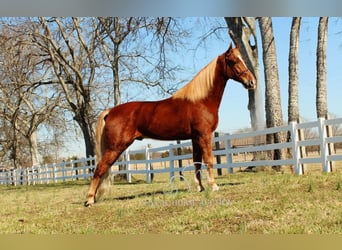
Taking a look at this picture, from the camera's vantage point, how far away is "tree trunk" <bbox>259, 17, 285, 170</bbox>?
3.37m

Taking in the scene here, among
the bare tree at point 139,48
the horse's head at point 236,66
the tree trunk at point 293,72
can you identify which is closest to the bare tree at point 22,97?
the bare tree at point 139,48

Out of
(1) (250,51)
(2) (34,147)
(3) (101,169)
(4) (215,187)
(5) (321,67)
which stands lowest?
(4) (215,187)

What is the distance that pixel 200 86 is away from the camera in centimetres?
332

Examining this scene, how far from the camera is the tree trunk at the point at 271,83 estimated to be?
11.1 ft

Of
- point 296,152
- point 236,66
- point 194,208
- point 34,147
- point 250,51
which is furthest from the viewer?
point 34,147

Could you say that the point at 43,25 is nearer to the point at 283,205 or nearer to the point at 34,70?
the point at 34,70

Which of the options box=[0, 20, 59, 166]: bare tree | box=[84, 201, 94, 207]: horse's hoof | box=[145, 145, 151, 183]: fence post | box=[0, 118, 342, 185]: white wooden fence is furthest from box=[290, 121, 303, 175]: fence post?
box=[0, 20, 59, 166]: bare tree

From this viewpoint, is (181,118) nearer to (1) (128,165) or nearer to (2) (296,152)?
(1) (128,165)

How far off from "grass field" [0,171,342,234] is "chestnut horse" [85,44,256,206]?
0.13 metres

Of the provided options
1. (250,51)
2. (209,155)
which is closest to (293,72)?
(250,51)

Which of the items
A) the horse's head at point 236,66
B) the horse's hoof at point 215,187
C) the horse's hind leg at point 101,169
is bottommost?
the horse's hoof at point 215,187

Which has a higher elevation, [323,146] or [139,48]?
[139,48]

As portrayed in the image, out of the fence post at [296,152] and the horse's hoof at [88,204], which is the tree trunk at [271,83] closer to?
the fence post at [296,152]

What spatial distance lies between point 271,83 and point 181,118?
A: 25.5 inches
